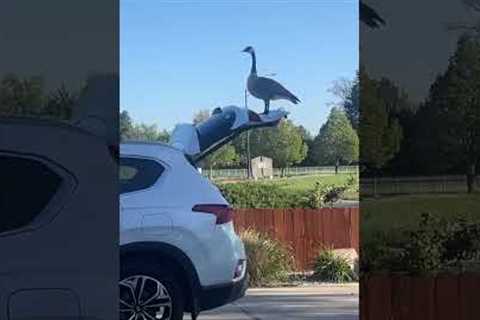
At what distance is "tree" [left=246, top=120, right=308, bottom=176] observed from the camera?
13.9 feet

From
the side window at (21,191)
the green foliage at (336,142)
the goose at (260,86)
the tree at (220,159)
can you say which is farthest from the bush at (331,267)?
the side window at (21,191)

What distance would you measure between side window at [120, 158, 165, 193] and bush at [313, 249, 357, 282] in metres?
0.91

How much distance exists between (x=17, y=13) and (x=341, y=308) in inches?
85.1

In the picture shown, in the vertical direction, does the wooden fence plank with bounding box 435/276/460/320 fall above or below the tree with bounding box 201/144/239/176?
below

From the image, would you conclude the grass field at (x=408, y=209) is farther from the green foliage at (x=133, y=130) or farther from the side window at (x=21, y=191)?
the side window at (x=21, y=191)

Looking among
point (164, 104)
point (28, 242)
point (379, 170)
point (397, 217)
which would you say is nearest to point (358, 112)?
point (379, 170)

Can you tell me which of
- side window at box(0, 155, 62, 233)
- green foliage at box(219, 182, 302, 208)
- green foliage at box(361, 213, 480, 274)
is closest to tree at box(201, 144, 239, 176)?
green foliage at box(219, 182, 302, 208)

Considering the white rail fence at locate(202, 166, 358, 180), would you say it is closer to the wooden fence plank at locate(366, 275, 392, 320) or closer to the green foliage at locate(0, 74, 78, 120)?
the wooden fence plank at locate(366, 275, 392, 320)

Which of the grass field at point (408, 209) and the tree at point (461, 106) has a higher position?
the tree at point (461, 106)

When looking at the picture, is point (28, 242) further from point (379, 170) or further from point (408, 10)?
point (408, 10)

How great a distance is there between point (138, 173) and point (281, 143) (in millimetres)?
726

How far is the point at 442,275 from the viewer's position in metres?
4.50

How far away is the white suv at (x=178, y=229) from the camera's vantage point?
416 cm

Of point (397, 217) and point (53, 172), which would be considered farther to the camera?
point (397, 217)
